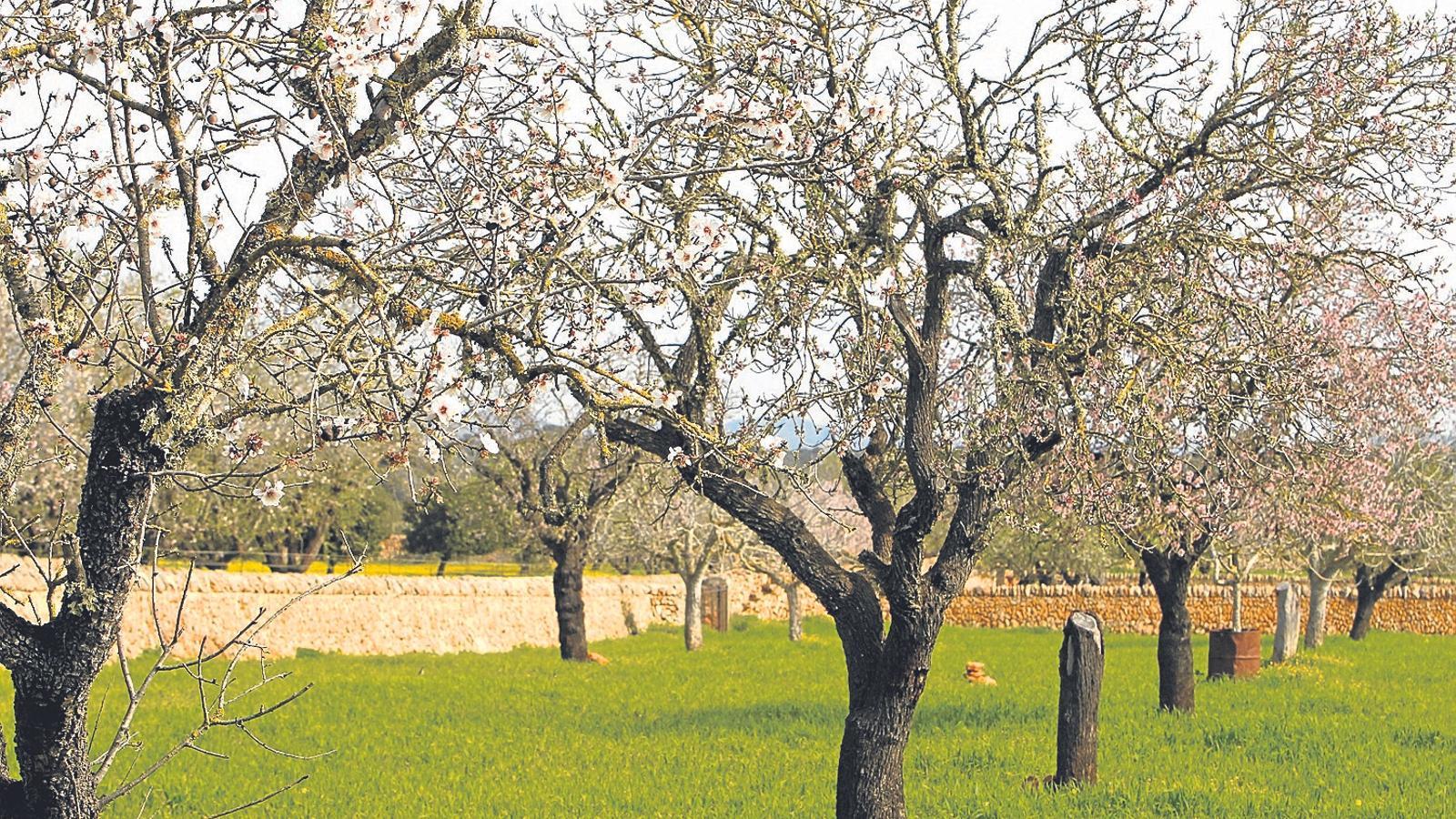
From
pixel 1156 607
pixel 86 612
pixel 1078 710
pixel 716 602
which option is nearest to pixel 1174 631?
pixel 1078 710

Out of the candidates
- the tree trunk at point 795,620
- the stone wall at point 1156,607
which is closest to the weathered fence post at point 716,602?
the tree trunk at point 795,620

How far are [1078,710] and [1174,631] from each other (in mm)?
4847

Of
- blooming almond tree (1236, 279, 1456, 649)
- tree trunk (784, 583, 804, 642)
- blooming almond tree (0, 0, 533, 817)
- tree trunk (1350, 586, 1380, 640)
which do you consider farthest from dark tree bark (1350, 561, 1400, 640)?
blooming almond tree (0, 0, 533, 817)

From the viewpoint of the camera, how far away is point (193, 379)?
15.0ft

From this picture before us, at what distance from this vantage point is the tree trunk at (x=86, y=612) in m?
4.82

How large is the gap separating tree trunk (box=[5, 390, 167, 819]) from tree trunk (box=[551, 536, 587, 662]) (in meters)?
18.8

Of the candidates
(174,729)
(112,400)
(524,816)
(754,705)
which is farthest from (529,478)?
(112,400)

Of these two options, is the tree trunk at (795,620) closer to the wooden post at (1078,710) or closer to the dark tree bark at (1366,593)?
the dark tree bark at (1366,593)

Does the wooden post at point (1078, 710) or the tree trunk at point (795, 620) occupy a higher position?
the wooden post at point (1078, 710)

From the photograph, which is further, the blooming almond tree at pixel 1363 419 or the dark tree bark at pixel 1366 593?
the dark tree bark at pixel 1366 593

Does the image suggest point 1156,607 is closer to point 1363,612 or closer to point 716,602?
point 1363,612

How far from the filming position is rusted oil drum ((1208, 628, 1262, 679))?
62.3ft

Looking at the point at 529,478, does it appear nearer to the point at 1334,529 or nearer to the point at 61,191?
the point at 1334,529

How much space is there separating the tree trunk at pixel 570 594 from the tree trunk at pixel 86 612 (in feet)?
61.8
